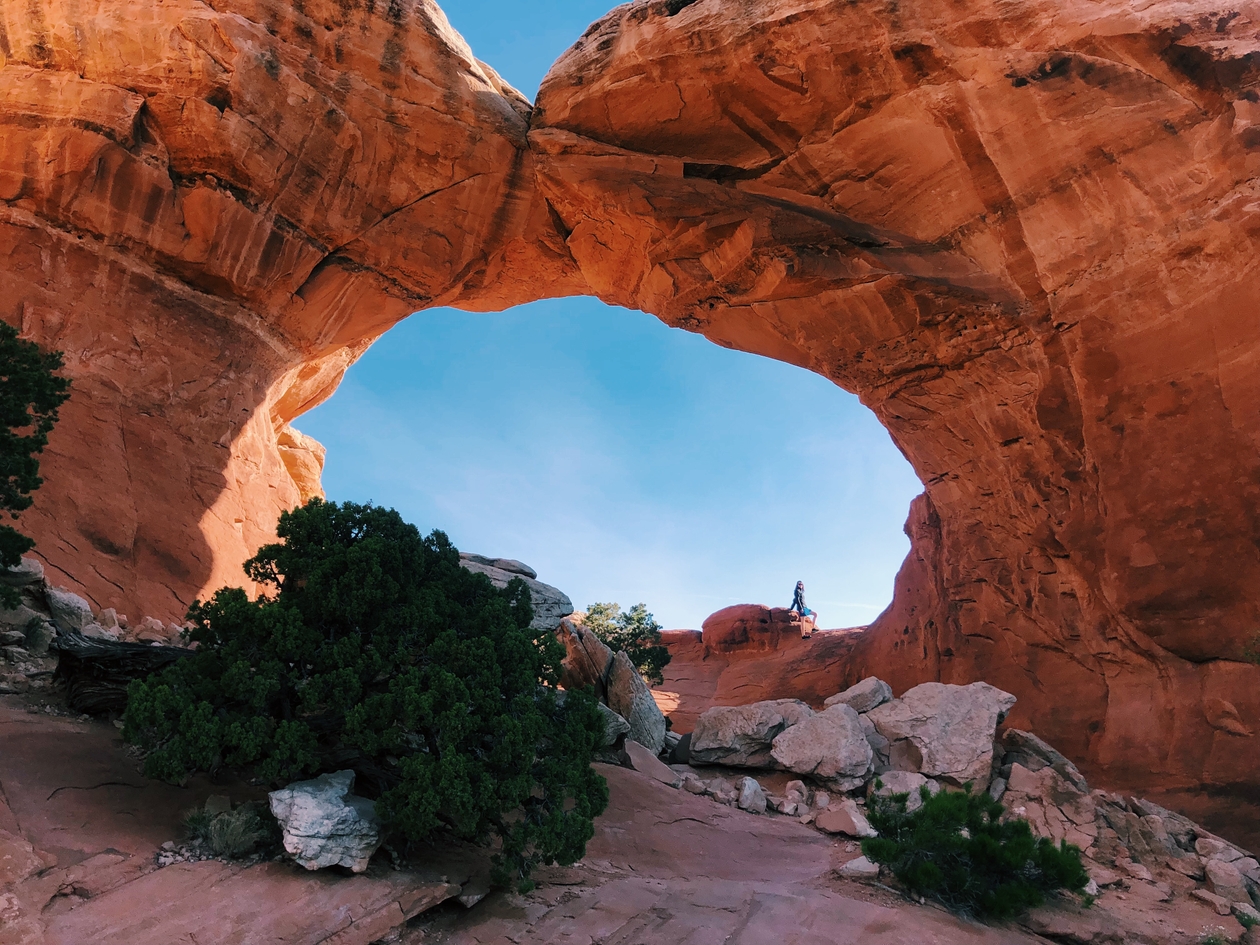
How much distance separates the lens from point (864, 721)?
18.4 metres

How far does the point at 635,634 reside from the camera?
3344 cm

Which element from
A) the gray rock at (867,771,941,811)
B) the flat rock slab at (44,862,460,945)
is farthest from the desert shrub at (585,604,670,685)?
the flat rock slab at (44,862,460,945)

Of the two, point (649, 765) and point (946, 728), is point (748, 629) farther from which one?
point (649, 765)

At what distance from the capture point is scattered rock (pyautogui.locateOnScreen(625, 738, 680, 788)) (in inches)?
655

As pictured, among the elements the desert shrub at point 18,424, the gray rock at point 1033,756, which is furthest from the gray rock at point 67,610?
the gray rock at point 1033,756

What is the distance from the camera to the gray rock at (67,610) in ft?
40.4

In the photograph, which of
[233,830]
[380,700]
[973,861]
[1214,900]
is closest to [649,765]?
[973,861]

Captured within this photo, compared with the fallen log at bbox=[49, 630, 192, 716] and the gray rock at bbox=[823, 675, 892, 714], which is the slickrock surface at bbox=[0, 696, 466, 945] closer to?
the fallen log at bbox=[49, 630, 192, 716]

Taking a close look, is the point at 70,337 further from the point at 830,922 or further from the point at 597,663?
the point at 830,922

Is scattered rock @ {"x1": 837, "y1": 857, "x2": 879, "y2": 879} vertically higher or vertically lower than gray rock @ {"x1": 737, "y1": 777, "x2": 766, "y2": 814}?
lower

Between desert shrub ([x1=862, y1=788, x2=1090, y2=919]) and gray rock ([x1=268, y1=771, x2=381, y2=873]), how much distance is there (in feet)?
24.5

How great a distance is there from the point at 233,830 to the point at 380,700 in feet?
6.90

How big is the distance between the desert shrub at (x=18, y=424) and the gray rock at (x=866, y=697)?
18.0 m

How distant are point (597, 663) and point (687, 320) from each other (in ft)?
34.9
